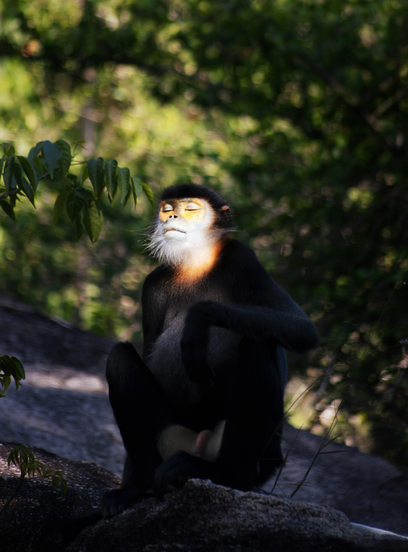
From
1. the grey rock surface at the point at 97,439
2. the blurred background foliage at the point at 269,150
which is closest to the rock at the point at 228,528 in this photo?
the grey rock surface at the point at 97,439

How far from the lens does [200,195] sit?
2859 millimetres

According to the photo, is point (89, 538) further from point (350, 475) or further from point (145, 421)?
point (350, 475)

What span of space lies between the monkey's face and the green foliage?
10.4 inches

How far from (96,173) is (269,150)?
193 inches

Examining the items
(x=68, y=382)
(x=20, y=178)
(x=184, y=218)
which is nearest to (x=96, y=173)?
(x=20, y=178)

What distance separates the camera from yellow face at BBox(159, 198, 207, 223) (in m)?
2.74

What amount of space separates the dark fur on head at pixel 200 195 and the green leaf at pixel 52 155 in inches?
27.4

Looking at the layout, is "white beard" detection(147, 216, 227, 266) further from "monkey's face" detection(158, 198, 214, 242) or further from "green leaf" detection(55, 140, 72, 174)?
"green leaf" detection(55, 140, 72, 174)

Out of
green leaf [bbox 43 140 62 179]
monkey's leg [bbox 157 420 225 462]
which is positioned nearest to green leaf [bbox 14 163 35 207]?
green leaf [bbox 43 140 62 179]

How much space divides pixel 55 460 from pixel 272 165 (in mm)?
4410

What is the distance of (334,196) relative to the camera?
608 cm

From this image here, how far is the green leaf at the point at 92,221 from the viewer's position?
96.4 inches

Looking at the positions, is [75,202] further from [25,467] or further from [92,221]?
[25,467]

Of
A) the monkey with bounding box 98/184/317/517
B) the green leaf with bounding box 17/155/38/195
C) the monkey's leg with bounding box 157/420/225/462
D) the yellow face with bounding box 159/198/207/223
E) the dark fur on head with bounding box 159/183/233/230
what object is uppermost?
the dark fur on head with bounding box 159/183/233/230
